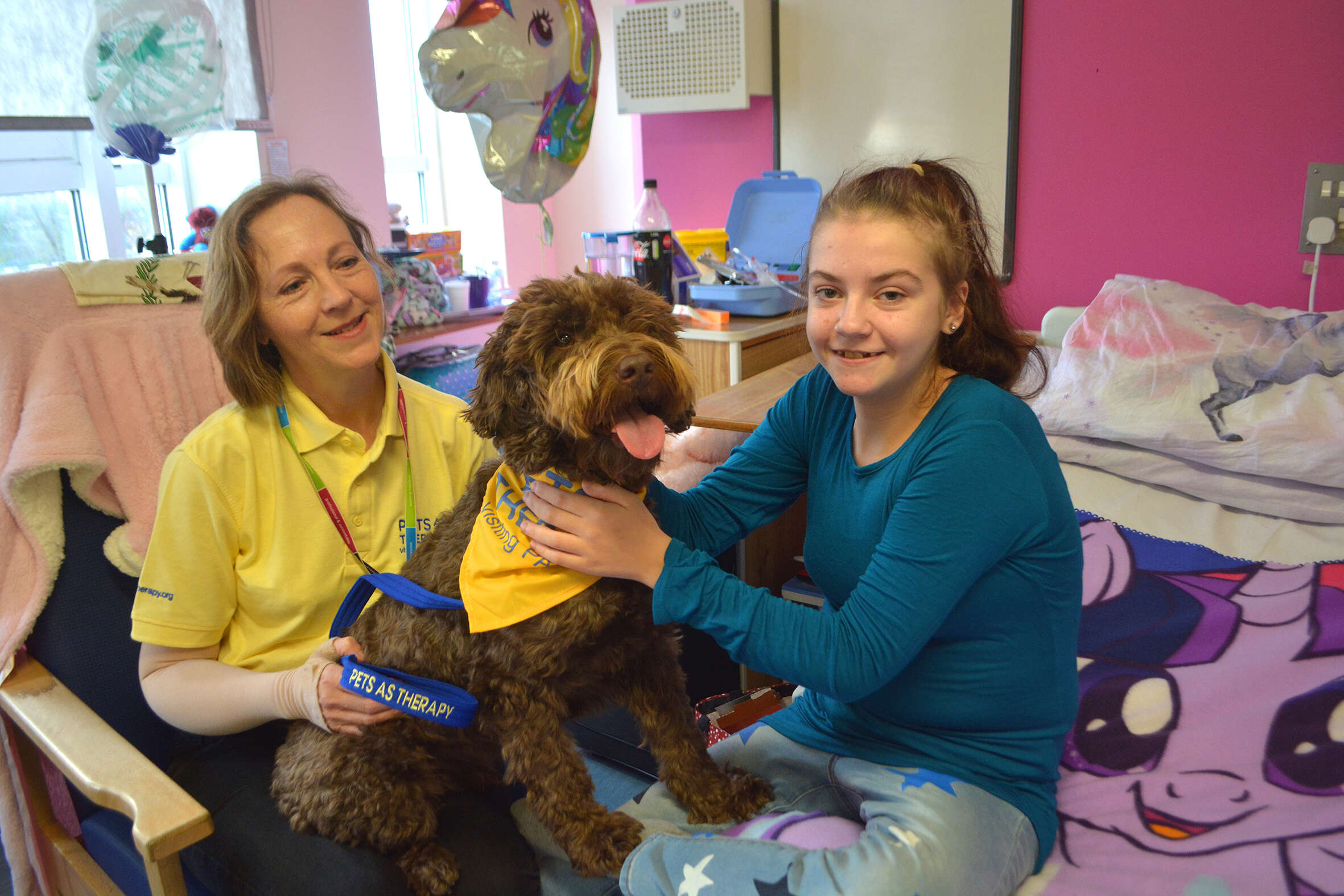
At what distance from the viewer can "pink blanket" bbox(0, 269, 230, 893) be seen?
151 centimetres

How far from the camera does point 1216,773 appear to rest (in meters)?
1.39

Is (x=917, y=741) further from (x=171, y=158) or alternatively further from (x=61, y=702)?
(x=171, y=158)

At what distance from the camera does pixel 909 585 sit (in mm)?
1091

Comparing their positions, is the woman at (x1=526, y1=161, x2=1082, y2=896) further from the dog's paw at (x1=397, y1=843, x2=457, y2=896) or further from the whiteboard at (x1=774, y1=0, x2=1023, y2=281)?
the whiteboard at (x1=774, y1=0, x2=1023, y2=281)

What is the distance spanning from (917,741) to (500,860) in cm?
64


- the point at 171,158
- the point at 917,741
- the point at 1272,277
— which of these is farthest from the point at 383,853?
the point at 171,158

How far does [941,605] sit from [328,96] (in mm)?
4681

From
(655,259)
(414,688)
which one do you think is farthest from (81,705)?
(655,259)

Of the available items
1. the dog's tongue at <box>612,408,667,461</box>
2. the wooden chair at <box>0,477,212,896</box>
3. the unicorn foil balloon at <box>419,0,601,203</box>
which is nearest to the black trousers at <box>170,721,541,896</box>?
the wooden chair at <box>0,477,212,896</box>

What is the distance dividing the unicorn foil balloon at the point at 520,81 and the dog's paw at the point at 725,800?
1697 mm

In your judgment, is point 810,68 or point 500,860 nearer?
point 500,860

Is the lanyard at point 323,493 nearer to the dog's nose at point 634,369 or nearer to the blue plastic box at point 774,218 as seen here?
the dog's nose at point 634,369

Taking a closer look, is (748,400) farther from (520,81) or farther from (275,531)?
A: (275,531)

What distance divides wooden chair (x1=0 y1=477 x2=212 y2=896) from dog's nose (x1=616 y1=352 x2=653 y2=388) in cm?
94
